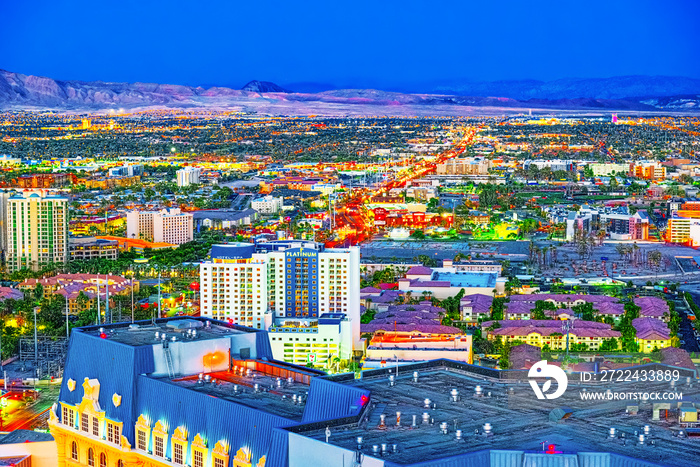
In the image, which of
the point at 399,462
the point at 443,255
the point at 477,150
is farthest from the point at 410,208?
the point at 399,462

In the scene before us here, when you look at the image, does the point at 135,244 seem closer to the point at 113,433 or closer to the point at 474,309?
the point at 474,309

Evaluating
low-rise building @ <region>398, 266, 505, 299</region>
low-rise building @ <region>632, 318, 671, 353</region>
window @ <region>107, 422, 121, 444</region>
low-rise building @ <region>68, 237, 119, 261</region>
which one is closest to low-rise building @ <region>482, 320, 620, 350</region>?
low-rise building @ <region>632, 318, 671, 353</region>

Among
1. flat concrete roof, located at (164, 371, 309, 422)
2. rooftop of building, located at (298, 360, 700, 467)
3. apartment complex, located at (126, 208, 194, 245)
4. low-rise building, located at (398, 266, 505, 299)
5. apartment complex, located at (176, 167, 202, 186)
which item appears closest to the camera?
rooftop of building, located at (298, 360, 700, 467)

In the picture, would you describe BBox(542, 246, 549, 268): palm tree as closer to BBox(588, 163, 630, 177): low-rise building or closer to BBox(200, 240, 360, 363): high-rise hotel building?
BBox(200, 240, 360, 363): high-rise hotel building

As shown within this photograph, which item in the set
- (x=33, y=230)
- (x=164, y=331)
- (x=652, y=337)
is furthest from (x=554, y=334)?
(x=33, y=230)

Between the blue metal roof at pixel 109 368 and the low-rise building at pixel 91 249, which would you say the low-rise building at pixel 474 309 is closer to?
the low-rise building at pixel 91 249

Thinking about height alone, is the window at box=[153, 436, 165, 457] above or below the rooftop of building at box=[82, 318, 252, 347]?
below

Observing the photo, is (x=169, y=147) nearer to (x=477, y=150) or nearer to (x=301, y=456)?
(x=477, y=150)
